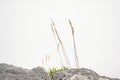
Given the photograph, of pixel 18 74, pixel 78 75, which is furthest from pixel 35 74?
pixel 78 75

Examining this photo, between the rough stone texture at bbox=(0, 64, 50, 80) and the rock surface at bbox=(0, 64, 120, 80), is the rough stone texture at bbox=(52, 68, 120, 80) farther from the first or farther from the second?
the rough stone texture at bbox=(0, 64, 50, 80)

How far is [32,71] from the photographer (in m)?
2.33

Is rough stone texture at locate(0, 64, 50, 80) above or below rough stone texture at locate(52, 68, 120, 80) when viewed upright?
above

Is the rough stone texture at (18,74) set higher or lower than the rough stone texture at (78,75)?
higher

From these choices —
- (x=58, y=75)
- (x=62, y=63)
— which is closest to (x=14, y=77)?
(x=58, y=75)

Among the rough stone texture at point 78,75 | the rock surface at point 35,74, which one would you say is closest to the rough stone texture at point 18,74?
the rock surface at point 35,74

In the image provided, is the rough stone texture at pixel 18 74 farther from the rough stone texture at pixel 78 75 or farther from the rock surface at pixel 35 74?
the rough stone texture at pixel 78 75

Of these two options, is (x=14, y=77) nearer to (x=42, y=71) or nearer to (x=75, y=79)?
(x=42, y=71)

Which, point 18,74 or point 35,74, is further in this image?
point 35,74

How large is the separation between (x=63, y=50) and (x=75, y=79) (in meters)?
2.15

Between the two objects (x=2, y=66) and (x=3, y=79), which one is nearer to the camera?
A: (x=3, y=79)

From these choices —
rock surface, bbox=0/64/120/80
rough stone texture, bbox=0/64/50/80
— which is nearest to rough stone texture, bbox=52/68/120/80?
rock surface, bbox=0/64/120/80

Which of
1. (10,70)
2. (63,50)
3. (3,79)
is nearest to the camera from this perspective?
(3,79)

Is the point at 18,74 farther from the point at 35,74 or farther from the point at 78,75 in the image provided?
the point at 78,75
